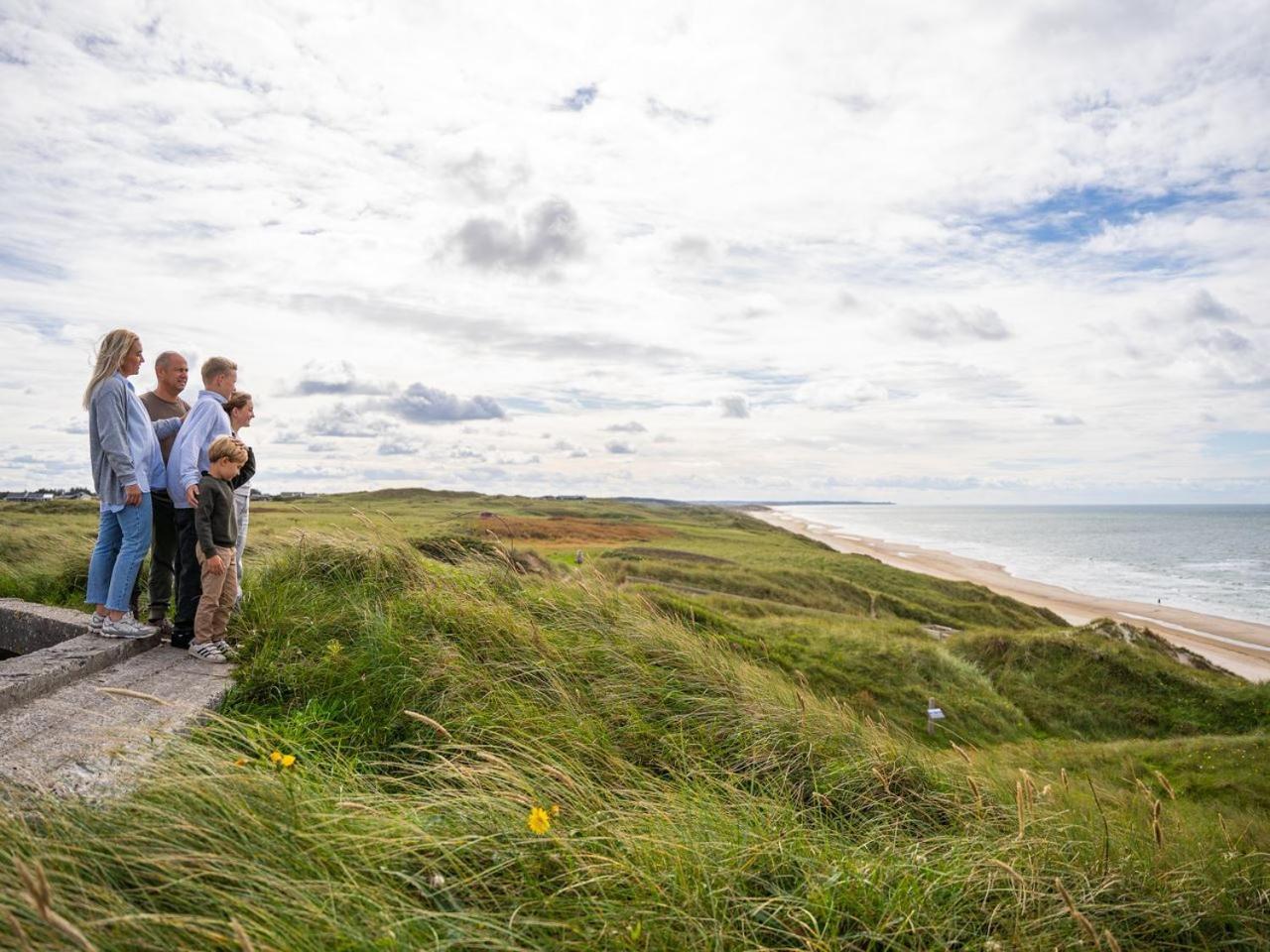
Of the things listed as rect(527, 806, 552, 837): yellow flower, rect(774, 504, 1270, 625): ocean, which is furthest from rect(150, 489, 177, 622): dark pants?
rect(774, 504, 1270, 625): ocean

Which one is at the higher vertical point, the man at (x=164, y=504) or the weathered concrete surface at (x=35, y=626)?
the man at (x=164, y=504)

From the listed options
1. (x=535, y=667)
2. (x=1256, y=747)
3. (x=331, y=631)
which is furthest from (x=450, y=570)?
(x=1256, y=747)

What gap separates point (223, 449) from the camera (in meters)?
6.98

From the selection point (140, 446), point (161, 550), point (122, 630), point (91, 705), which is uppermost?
point (140, 446)

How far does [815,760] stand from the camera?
16.8ft

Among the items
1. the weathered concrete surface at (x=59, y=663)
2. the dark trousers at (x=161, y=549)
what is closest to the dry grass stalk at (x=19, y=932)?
the weathered concrete surface at (x=59, y=663)

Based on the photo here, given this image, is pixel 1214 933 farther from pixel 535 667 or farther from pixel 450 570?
pixel 450 570

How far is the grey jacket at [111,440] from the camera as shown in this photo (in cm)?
679

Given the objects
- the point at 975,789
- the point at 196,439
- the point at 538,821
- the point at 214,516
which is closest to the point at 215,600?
the point at 214,516

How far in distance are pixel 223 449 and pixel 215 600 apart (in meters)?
1.41

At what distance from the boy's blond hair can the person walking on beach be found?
0.48 m

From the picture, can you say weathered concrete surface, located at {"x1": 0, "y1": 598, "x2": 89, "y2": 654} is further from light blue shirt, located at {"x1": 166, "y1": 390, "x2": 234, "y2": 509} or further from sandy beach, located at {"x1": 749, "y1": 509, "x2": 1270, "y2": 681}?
sandy beach, located at {"x1": 749, "y1": 509, "x2": 1270, "y2": 681}

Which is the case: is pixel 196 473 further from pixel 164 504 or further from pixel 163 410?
pixel 163 410

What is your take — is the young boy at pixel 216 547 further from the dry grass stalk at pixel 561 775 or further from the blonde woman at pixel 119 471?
the dry grass stalk at pixel 561 775
